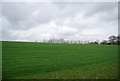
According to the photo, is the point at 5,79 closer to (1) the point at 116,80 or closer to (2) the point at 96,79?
(2) the point at 96,79

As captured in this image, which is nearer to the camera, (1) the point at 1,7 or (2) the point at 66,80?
(2) the point at 66,80

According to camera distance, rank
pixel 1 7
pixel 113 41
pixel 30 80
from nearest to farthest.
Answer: pixel 30 80, pixel 1 7, pixel 113 41

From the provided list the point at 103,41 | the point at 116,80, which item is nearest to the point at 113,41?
the point at 103,41

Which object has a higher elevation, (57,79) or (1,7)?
(1,7)

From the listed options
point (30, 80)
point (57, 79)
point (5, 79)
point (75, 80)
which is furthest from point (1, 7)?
point (75, 80)

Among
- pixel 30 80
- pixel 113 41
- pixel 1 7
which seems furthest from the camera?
pixel 113 41

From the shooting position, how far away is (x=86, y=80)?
16.8ft

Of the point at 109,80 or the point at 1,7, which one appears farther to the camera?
the point at 1,7

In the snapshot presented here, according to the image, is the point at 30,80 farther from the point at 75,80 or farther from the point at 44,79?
the point at 75,80

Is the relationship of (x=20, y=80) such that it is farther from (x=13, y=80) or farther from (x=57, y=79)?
(x=57, y=79)

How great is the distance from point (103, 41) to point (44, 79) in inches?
3095

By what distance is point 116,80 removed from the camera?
523cm

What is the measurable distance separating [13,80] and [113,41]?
80.5 meters

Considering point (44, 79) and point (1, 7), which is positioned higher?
point (1, 7)
